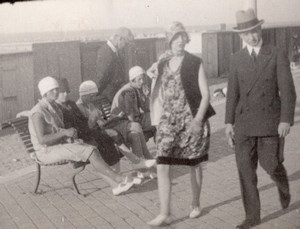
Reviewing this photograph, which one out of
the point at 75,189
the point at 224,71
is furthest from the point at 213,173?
the point at 224,71

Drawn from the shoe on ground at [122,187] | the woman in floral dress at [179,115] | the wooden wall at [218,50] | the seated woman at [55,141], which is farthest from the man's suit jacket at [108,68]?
the wooden wall at [218,50]

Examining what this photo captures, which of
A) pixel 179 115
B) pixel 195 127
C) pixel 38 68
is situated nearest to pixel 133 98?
pixel 179 115

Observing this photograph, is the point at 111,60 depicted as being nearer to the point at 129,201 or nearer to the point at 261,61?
the point at 129,201

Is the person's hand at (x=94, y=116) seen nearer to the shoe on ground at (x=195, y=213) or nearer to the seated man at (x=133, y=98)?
the seated man at (x=133, y=98)

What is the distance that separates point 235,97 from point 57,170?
10.4 ft

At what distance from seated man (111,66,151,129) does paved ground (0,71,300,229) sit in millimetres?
769

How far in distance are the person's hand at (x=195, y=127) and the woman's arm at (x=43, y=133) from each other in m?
1.48

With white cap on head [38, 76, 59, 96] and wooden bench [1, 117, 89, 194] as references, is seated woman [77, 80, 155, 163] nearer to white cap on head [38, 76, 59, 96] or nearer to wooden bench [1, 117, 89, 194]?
wooden bench [1, 117, 89, 194]

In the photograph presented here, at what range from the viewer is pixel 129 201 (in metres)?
5.77

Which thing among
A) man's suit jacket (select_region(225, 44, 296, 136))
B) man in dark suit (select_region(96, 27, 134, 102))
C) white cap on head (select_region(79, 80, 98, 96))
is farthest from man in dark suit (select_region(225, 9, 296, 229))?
man in dark suit (select_region(96, 27, 134, 102))

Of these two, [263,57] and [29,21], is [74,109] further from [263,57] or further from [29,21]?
[263,57]

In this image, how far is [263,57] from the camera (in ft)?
15.4

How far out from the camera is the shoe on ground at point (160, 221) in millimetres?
4957

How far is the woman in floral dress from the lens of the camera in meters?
4.92
